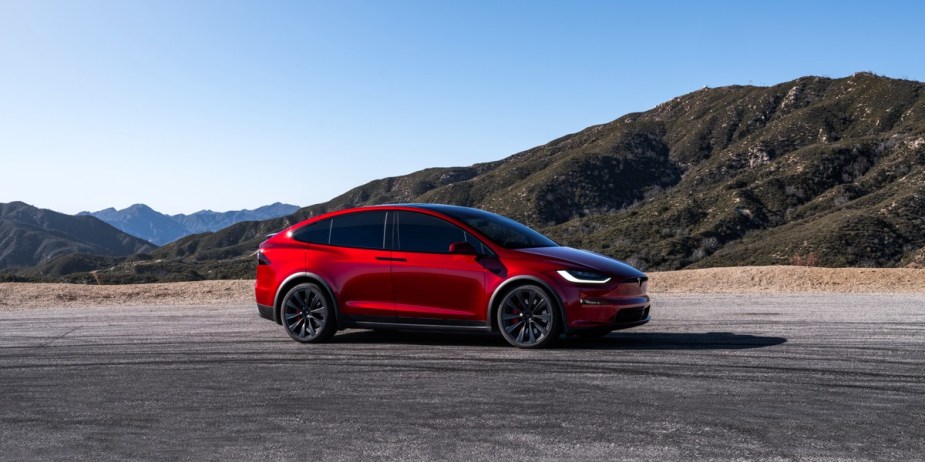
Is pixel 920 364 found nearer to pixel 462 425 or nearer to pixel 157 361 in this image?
pixel 462 425

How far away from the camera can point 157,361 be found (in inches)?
338

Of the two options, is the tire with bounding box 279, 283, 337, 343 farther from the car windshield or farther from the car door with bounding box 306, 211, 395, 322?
the car windshield

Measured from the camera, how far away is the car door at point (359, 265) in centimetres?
904

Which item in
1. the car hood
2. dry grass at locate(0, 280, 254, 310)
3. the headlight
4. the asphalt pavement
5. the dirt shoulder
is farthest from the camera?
dry grass at locate(0, 280, 254, 310)

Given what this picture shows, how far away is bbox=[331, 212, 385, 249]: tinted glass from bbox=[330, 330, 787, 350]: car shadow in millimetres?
1236

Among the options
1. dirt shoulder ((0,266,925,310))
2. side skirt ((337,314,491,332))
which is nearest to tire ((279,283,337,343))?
side skirt ((337,314,491,332))

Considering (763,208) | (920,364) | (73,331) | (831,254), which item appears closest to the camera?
(920,364)

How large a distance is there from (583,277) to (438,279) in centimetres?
161

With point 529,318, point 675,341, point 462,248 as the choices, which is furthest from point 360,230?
point 675,341

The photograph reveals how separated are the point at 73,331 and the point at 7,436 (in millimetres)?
6460

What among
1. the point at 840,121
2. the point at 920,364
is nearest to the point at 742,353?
the point at 920,364

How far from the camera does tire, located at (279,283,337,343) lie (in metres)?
9.31

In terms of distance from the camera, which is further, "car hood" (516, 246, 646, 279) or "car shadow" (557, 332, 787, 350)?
"car shadow" (557, 332, 787, 350)

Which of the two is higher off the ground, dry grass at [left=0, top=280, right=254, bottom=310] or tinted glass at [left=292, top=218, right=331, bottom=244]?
tinted glass at [left=292, top=218, right=331, bottom=244]
